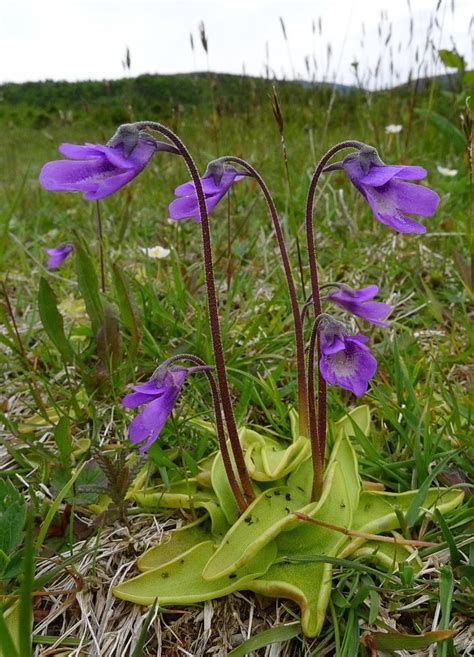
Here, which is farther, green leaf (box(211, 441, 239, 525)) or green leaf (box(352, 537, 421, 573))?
green leaf (box(211, 441, 239, 525))

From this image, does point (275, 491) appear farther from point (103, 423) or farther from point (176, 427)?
point (103, 423)

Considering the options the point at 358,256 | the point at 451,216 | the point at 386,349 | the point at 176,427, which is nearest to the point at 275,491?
the point at 176,427

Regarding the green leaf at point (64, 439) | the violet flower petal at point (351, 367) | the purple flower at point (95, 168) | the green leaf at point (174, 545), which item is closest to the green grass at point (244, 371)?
the green leaf at point (64, 439)

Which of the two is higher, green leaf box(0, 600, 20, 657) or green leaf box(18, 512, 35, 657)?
green leaf box(18, 512, 35, 657)

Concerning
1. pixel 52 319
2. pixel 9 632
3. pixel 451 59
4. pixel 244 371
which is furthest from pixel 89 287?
pixel 451 59

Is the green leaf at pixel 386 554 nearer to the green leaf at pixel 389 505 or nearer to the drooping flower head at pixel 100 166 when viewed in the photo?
the green leaf at pixel 389 505

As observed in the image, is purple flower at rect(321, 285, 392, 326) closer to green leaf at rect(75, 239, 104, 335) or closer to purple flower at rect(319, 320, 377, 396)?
purple flower at rect(319, 320, 377, 396)

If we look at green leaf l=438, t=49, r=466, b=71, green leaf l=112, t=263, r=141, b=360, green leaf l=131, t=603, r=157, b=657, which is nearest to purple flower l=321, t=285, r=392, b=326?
green leaf l=131, t=603, r=157, b=657
